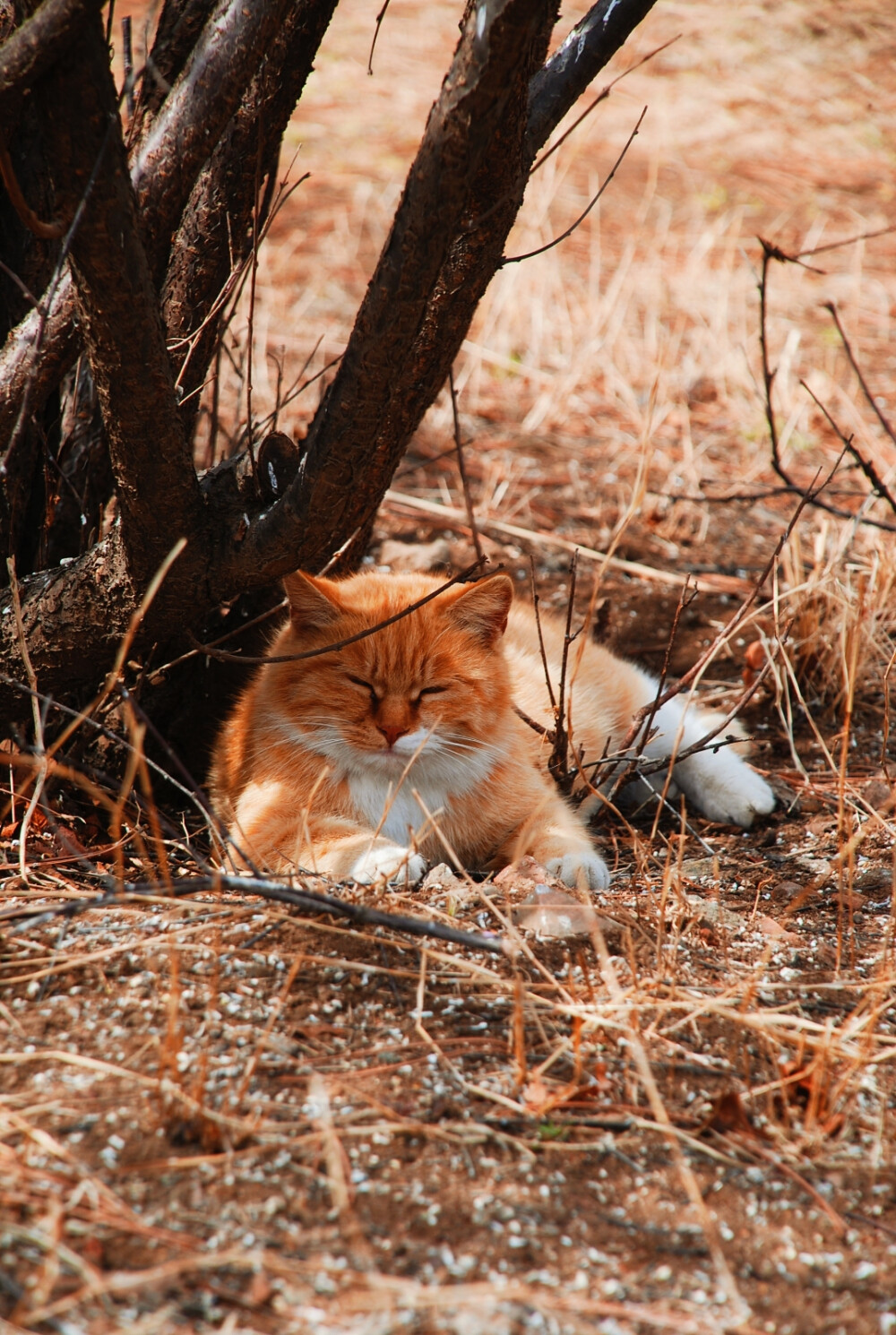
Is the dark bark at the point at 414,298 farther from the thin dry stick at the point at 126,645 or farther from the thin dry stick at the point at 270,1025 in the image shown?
the thin dry stick at the point at 270,1025

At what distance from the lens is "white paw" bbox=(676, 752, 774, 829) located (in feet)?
10.2

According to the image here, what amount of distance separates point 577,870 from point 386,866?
0.46 m

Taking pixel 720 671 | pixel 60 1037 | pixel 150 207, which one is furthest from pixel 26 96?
pixel 720 671

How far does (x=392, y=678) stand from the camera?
2.65 metres

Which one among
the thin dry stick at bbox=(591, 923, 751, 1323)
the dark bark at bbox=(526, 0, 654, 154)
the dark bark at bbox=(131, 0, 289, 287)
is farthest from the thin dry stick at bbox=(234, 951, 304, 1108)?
the dark bark at bbox=(526, 0, 654, 154)

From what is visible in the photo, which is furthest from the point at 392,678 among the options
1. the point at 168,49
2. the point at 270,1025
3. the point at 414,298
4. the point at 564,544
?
the point at 564,544

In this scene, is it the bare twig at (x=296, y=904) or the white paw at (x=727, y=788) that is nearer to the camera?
the bare twig at (x=296, y=904)

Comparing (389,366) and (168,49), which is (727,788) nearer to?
(389,366)

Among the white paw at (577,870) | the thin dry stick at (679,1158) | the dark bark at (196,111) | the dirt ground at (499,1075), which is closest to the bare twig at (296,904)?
the dirt ground at (499,1075)

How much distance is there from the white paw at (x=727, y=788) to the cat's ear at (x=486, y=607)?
2.77 ft

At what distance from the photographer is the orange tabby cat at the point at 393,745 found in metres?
2.60

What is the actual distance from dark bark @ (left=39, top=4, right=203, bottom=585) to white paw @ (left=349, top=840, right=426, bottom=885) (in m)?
0.82

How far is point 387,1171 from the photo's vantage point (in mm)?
1583

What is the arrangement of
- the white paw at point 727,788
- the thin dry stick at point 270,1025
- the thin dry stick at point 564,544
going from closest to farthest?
the thin dry stick at point 270,1025, the white paw at point 727,788, the thin dry stick at point 564,544
